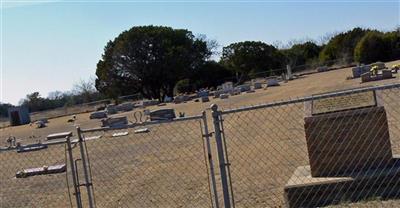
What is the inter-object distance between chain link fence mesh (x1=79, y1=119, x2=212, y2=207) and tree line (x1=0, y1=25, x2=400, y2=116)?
4884cm

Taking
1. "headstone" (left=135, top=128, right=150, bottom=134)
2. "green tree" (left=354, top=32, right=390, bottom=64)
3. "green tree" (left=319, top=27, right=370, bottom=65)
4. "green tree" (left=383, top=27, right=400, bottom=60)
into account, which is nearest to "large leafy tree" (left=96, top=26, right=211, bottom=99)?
"green tree" (left=319, top=27, right=370, bottom=65)

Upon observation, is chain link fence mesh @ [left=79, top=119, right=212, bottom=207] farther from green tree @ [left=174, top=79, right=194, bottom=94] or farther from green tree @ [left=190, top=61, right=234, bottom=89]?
green tree @ [left=190, top=61, right=234, bottom=89]

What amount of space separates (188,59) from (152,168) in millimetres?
62016

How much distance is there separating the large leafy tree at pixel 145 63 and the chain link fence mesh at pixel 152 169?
49.1m

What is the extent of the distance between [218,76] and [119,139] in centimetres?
5775

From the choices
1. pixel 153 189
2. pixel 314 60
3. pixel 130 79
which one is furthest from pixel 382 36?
pixel 153 189

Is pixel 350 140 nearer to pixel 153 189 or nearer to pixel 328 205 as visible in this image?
pixel 328 205

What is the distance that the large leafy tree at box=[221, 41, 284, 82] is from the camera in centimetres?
8475

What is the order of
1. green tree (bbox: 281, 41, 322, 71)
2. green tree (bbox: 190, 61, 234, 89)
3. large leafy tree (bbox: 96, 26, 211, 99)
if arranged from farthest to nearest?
1. green tree (bbox: 281, 41, 322, 71)
2. green tree (bbox: 190, 61, 234, 89)
3. large leafy tree (bbox: 96, 26, 211, 99)

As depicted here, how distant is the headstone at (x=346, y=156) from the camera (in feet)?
26.2

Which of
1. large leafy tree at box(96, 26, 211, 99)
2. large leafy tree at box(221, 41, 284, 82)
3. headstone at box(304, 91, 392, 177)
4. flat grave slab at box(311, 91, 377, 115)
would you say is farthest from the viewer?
large leafy tree at box(221, 41, 284, 82)

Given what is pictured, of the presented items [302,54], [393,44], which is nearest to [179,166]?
[393,44]

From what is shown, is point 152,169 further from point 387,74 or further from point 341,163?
point 387,74

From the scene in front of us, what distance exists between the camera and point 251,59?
84688 mm
